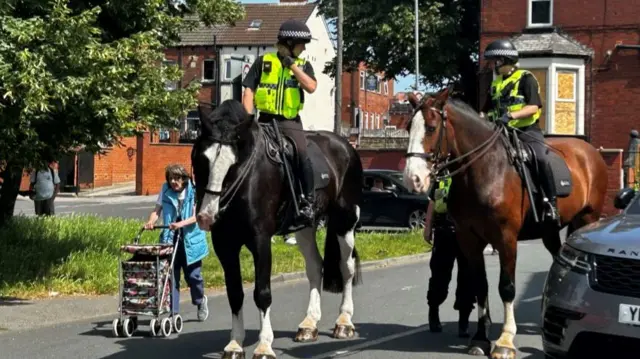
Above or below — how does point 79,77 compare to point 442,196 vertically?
above

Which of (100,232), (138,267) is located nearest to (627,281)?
(138,267)

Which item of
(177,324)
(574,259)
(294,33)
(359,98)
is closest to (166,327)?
(177,324)

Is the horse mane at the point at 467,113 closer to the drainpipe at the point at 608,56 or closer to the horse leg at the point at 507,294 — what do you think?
the horse leg at the point at 507,294

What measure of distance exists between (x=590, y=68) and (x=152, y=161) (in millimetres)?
22129

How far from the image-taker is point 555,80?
117 feet

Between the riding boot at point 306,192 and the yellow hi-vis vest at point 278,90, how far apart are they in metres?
0.74

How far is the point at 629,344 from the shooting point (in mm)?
6781

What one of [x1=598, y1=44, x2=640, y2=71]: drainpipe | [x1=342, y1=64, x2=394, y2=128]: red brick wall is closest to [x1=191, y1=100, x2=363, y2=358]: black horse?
[x1=598, y1=44, x2=640, y2=71]: drainpipe

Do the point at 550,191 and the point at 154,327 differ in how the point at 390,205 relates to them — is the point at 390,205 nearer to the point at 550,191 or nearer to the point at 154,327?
the point at 154,327

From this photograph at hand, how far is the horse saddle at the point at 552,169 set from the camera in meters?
8.98

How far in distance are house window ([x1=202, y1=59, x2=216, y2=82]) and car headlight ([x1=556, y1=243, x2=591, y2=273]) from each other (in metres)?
60.9

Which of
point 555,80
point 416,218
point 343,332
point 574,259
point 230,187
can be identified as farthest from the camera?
point 555,80

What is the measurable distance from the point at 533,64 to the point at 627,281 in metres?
30.1

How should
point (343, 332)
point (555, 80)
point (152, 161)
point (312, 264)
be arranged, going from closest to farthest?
point (343, 332)
point (312, 264)
point (555, 80)
point (152, 161)
